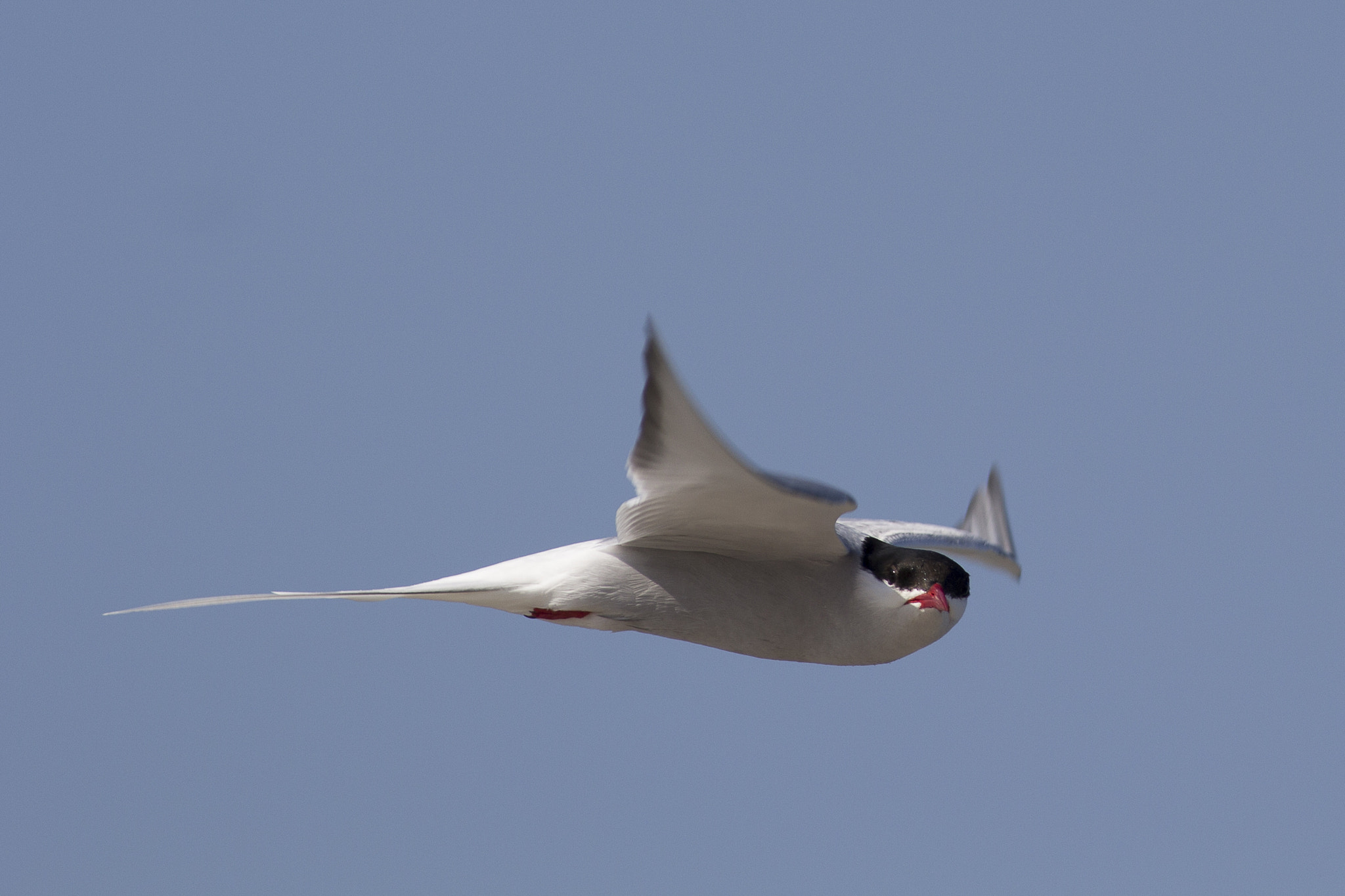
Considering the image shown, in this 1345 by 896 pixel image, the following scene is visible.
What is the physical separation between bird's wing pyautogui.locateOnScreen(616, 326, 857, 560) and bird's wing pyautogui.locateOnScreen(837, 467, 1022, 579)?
1.72 feet

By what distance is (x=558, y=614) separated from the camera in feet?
15.8

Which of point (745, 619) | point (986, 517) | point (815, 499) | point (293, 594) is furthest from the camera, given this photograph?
point (986, 517)

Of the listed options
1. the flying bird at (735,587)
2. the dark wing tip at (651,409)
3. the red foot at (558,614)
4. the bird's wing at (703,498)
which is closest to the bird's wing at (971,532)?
the flying bird at (735,587)

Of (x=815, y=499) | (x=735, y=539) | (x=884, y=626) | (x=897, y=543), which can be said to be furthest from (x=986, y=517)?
(x=815, y=499)

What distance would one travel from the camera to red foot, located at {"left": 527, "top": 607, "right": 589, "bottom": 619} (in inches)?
188

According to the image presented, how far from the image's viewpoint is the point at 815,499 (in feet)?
12.8

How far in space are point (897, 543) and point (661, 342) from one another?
9.21 ft

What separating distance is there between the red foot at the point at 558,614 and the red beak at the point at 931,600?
Result: 1.28 metres

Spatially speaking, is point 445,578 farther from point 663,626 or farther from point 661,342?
point 661,342

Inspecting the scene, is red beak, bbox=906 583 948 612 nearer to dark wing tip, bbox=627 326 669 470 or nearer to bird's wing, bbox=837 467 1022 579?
bird's wing, bbox=837 467 1022 579

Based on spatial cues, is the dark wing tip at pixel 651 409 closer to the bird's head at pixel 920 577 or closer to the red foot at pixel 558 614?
the red foot at pixel 558 614

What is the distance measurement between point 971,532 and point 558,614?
124 inches

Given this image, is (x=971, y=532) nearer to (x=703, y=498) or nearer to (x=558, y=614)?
(x=558, y=614)

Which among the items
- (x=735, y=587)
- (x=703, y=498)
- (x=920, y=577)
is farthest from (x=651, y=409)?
(x=920, y=577)
